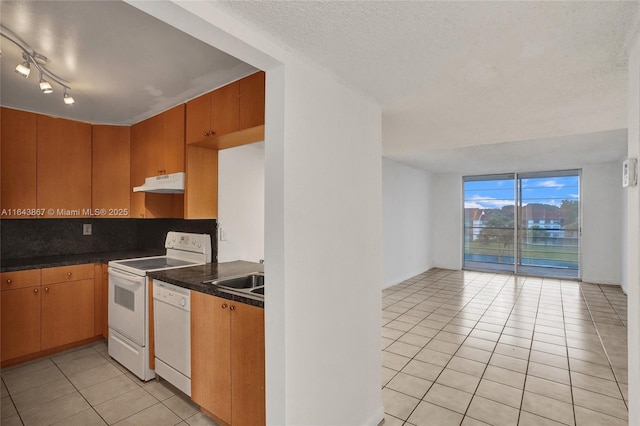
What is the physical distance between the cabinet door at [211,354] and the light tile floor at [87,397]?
0.69 ft

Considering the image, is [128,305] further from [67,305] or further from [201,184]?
[201,184]

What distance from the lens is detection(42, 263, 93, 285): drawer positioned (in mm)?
2947

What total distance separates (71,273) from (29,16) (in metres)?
2.40

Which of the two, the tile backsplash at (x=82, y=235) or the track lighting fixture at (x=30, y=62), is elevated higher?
the track lighting fixture at (x=30, y=62)

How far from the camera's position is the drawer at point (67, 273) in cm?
295

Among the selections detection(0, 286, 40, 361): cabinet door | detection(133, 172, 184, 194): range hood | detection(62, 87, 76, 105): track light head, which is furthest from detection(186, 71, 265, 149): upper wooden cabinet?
detection(0, 286, 40, 361): cabinet door

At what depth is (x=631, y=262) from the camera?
4.54ft

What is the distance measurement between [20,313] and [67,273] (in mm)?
457

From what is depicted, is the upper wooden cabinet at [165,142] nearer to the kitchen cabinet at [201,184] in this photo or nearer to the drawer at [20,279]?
the kitchen cabinet at [201,184]

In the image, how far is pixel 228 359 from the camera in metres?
1.92

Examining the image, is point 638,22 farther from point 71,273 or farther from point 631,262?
point 71,273

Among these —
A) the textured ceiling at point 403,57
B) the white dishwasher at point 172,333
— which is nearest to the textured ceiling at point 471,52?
the textured ceiling at point 403,57

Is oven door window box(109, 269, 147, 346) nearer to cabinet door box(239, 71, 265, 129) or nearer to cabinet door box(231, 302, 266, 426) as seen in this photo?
cabinet door box(231, 302, 266, 426)

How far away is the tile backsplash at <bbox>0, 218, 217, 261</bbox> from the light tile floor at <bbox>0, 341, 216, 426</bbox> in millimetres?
1155
